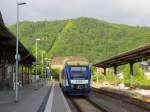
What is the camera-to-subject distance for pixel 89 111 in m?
26.5

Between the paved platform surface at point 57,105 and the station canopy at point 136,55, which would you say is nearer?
the paved platform surface at point 57,105

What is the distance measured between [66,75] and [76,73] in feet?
3.22

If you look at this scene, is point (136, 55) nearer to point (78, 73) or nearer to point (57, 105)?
point (78, 73)

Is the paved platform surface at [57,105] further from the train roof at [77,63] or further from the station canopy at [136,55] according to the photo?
the station canopy at [136,55]

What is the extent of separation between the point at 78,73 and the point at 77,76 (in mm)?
353

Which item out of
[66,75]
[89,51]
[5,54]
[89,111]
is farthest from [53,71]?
[89,111]

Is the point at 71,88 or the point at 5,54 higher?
the point at 5,54

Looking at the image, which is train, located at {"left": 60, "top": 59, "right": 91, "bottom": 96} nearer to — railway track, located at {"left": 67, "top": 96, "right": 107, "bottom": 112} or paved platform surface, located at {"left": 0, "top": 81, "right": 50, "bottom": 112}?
paved platform surface, located at {"left": 0, "top": 81, "right": 50, "bottom": 112}

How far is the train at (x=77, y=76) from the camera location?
40969 mm

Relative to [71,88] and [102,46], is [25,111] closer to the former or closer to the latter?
[71,88]

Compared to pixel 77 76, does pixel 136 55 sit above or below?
above

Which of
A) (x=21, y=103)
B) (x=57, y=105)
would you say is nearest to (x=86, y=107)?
(x=57, y=105)

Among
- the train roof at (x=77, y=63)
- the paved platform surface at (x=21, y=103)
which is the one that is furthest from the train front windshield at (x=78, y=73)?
the paved platform surface at (x=21, y=103)

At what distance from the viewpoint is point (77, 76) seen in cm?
4119
